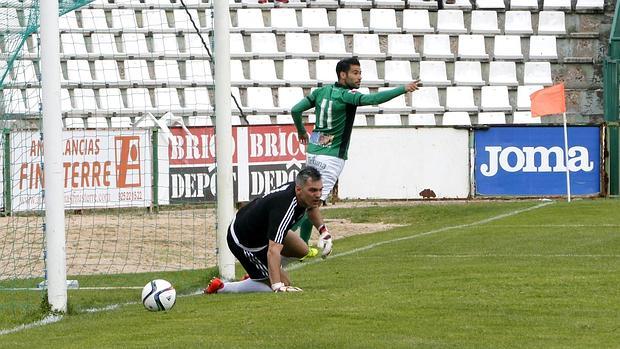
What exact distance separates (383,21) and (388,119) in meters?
2.78

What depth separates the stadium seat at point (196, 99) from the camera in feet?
85.5

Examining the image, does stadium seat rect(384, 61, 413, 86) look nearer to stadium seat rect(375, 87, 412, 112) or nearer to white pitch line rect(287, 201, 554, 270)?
stadium seat rect(375, 87, 412, 112)

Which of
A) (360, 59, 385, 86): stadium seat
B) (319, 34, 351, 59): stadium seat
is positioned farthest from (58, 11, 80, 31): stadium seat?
(360, 59, 385, 86): stadium seat

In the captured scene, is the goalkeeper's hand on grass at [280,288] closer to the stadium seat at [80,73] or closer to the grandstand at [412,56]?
the stadium seat at [80,73]

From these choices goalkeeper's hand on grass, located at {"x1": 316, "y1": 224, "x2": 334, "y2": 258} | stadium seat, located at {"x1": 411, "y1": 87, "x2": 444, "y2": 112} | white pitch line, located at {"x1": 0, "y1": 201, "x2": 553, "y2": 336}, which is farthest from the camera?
stadium seat, located at {"x1": 411, "y1": 87, "x2": 444, "y2": 112}

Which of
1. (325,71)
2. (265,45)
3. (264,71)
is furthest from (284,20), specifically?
(325,71)

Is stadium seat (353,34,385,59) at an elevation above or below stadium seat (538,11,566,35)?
below

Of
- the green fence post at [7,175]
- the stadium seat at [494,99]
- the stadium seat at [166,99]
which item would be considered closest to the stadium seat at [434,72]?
the stadium seat at [494,99]

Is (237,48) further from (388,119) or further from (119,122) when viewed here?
(119,122)

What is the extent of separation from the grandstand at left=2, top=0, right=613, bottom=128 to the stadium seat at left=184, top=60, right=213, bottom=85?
8 cm

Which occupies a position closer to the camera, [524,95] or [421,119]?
[421,119]

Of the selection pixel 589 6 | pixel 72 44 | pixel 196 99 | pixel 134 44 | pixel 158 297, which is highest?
pixel 589 6

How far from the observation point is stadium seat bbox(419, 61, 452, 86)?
30.7 m

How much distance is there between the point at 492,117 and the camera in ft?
99.2
